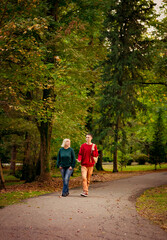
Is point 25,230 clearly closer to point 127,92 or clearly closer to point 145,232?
point 145,232

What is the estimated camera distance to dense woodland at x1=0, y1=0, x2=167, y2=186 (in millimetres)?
9656

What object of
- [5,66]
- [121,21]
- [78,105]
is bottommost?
[78,105]

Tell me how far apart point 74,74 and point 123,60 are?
1259cm

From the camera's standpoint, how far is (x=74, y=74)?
42.6 ft

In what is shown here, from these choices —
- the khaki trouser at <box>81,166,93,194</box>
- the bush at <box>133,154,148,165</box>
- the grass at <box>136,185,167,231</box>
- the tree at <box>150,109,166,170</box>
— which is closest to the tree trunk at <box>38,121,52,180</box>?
the khaki trouser at <box>81,166,93,194</box>

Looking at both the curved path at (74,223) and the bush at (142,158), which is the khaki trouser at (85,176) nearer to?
the curved path at (74,223)

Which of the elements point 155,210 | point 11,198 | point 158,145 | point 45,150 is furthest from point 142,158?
point 155,210

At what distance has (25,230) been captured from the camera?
4668 millimetres

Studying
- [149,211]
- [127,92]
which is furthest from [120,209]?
[127,92]

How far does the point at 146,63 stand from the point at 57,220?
829 inches

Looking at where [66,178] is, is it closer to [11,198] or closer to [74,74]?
[11,198]

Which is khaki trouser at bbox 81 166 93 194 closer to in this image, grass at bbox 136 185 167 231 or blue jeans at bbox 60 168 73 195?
blue jeans at bbox 60 168 73 195

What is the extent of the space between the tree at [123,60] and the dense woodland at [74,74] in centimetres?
9

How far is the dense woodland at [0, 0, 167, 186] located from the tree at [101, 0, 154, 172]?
9 cm
